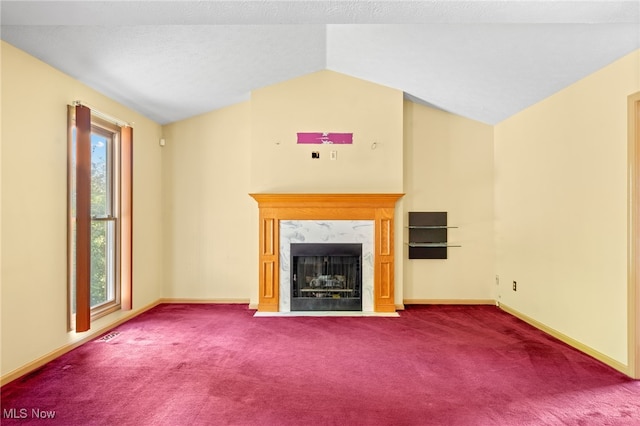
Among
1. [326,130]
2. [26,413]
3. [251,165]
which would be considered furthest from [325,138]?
[26,413]

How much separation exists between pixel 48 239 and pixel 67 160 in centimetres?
72

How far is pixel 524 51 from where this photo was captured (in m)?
3.13

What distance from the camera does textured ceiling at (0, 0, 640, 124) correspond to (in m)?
2.04

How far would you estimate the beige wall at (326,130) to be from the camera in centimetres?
477

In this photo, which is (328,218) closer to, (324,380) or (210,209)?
(210,209)

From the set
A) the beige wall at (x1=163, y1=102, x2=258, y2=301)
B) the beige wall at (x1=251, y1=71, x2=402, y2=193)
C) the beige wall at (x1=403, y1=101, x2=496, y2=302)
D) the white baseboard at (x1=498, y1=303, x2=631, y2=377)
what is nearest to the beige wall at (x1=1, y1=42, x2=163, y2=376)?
the beige wall at (x1=163, y1=102, x2=258, y2=301)

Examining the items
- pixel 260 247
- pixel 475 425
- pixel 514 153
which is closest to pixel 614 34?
pixel 514 153

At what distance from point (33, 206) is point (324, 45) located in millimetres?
3207

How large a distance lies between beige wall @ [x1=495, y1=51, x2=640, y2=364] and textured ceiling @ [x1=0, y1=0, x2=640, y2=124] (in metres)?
0.25

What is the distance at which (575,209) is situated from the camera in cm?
342

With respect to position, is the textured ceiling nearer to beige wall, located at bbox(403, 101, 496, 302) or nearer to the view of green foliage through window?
beige wall, located at bbox(403, 101, 496, 302)

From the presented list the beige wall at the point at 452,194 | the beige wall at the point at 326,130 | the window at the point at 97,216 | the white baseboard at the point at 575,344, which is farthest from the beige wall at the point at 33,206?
the white baseboard at the point at 575,344

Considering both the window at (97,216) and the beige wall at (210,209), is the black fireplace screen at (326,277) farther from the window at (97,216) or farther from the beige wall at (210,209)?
the window at (97,216)

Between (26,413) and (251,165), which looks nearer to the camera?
(26,413)
